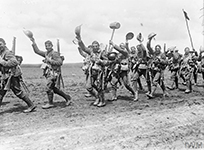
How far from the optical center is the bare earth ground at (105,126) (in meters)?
5.00

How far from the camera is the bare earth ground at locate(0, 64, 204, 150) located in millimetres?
5000

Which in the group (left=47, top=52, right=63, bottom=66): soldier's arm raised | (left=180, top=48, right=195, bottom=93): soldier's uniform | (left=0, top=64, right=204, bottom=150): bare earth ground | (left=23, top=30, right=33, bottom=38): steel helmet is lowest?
(left=0, top=64, right=204, bottom=150): bare earth ground

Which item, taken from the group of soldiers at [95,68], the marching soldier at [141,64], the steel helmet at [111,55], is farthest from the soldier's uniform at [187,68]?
the steel helmet at [111,55]

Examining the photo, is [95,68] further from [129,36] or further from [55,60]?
[129,36]

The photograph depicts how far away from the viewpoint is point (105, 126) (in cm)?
609

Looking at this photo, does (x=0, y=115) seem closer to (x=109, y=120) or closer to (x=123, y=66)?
(x=109, y=120)

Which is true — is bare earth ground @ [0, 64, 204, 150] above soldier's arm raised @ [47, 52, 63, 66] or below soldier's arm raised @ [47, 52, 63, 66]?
below

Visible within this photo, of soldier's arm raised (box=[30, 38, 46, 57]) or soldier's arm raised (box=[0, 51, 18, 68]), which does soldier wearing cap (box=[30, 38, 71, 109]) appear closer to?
soldier's arm raised (box=[30, 38, 46, 57])

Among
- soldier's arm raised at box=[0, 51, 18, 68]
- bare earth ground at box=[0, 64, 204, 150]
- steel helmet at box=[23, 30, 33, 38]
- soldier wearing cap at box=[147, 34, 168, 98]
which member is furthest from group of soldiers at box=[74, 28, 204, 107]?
soldier's arm raised at box=[0, 51, 18, 68]

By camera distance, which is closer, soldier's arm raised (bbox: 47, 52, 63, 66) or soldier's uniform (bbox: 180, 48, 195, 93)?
soldier's arm raised (bbox: 47, 52, 63, 66)

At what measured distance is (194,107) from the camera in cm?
820

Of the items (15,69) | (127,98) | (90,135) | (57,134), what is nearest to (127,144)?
(90,135)

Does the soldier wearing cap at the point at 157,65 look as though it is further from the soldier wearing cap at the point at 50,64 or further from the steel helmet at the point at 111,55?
the soldier wearing cap at the point at 50,64

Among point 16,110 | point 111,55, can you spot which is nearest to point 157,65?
point 111,55
